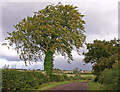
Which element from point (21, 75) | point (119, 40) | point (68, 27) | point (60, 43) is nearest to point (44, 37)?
point (60, 43)

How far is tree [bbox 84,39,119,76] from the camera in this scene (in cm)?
4441

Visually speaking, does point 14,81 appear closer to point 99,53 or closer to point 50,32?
point 50,32

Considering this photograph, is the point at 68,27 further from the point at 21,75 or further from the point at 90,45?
the point at 21,75

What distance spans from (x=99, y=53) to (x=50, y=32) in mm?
19920

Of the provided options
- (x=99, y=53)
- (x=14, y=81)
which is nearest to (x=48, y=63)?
(x=14, y=81)

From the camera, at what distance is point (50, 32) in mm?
34656

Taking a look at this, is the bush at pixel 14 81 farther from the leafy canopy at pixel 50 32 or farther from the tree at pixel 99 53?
the tree at pixel 99 53

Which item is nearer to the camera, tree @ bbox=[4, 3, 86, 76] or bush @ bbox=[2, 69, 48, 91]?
bush @ bbox=[2, 69, 48, 91]

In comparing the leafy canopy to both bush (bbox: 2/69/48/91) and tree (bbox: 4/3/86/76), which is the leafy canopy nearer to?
tree (bbox: 4/3/86/76)

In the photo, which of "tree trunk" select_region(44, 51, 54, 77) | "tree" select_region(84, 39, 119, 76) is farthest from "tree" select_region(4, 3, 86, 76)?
"tree" select_region(84, 39, 119, 76)

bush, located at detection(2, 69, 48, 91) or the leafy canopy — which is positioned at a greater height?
the leafy canopy

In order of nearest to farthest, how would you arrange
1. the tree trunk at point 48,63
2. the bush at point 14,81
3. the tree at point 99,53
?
the bush at point 14,81
the tree trunk at point 48,63
the tree at point 99,53

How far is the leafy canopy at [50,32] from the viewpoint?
34656 mm

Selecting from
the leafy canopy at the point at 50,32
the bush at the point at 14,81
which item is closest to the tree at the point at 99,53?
the leafy canopy at the point at 50,32
